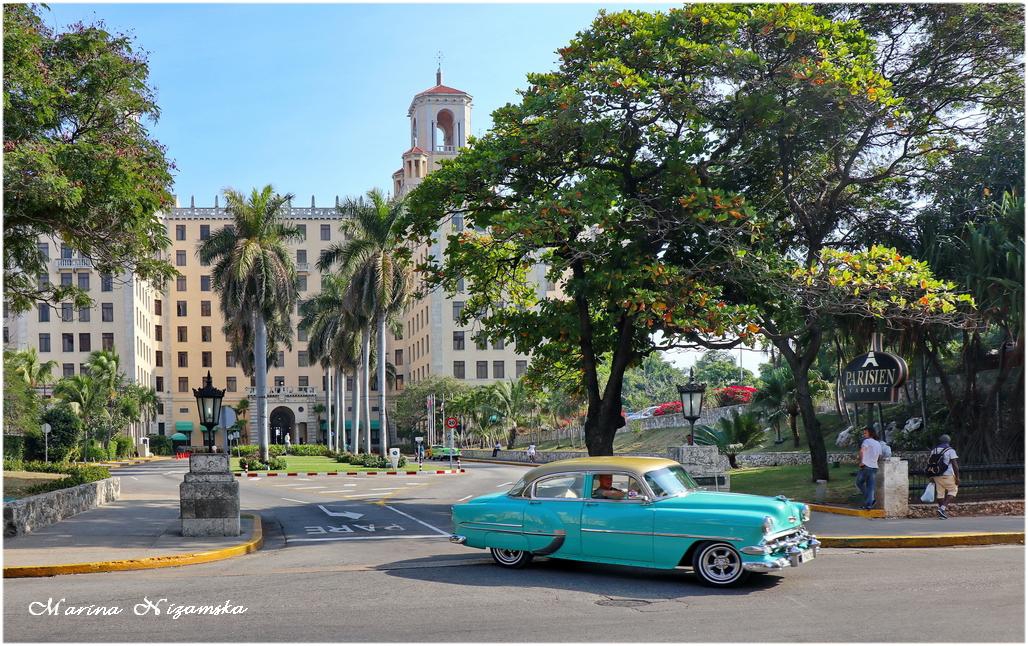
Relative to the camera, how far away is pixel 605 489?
11766 mm

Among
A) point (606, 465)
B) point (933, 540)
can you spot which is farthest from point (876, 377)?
point (606, 465)

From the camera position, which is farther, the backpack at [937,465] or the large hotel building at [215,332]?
the large hotel building at [215,332]

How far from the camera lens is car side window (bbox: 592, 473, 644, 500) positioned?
11555 millimetres

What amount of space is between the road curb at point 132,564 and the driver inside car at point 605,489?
6.06 metres

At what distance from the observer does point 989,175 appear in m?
23.7

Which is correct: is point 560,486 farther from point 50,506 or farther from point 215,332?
point 215,332

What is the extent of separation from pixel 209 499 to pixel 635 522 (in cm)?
835

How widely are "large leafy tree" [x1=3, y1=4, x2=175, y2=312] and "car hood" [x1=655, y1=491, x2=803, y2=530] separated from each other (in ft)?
36.5

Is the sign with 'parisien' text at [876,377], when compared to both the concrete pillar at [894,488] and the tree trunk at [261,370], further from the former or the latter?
the tree trunk at [261,370]

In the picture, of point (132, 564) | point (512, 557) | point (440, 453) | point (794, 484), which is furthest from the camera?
point (440, 453)

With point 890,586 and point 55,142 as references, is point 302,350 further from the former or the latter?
point 890,586

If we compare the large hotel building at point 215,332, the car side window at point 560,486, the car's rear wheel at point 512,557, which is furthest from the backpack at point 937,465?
the large hotel building at point 215,332

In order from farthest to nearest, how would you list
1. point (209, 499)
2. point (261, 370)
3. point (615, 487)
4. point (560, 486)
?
point (261, 370) < point (209, 499) < point (560, 486) < point (615, 487)

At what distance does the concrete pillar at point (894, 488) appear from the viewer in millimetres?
18078
